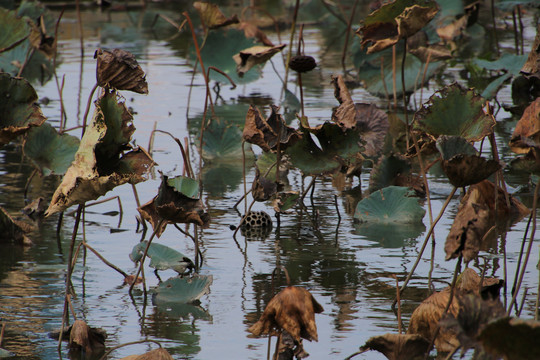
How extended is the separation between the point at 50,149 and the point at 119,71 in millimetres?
1083

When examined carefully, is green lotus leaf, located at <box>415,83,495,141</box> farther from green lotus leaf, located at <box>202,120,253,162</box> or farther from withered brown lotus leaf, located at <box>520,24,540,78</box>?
green lotus leaf, located at <box>202,120,253,162</box>

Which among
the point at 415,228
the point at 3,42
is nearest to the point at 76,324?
the point at 415,228

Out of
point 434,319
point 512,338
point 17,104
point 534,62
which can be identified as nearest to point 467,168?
point 434,319

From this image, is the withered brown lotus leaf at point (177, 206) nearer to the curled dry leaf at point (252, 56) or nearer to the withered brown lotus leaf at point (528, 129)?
the withered brown lotus leaf at point (528, 129)

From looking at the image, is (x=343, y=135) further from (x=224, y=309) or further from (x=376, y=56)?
(x=376, y=56)

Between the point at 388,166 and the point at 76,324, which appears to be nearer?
the point at 76,324

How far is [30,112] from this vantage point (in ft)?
7.18

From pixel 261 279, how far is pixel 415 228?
2.37 feet

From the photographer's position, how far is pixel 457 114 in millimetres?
2150

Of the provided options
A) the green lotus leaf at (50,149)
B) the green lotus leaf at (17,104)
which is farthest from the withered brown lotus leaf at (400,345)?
the green lotus leaf at (50,149)

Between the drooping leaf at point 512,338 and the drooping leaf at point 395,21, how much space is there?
1.60 metres

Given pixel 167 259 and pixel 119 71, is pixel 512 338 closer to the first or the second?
pixel 119 71

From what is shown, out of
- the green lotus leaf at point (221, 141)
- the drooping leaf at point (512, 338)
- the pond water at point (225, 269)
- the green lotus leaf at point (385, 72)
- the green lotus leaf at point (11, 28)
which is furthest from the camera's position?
the green lotus leaf at point (385, 72)

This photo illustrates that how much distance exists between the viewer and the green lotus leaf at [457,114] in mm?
2121
